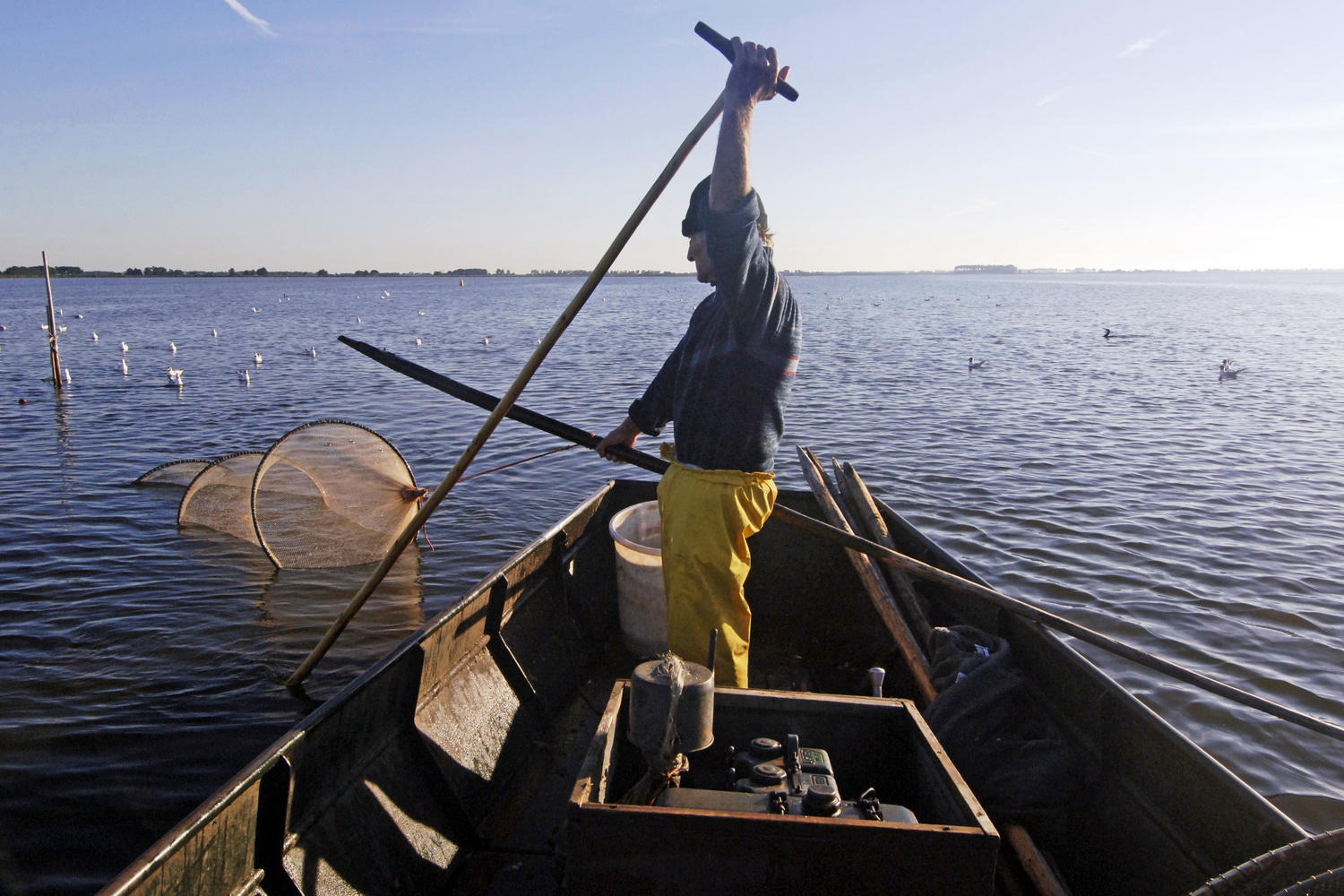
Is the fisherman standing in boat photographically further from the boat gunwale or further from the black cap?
the boat gunwale

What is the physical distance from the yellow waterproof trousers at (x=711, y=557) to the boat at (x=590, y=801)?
362mm

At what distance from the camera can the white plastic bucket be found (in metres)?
5.31

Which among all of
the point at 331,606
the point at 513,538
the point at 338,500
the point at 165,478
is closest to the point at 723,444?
the point at 338,500

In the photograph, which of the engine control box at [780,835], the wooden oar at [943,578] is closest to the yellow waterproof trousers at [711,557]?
the wooden oar at [943,578]

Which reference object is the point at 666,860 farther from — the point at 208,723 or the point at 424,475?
the point at 424,475

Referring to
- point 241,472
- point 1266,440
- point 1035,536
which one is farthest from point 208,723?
point 1266,440

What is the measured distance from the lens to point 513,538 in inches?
391

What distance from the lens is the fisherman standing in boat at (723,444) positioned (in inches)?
133

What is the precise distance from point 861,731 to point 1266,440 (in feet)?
49.9

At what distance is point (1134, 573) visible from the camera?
8539 mm

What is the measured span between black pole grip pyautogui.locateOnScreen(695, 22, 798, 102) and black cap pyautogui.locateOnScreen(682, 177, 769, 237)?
429 mm

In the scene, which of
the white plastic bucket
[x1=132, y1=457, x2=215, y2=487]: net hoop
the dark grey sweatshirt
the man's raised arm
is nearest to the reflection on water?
the white plastic bucket

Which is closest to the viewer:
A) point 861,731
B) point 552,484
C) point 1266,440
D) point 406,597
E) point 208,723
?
point 861,731

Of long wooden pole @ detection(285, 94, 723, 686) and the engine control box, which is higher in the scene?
long wooden pole @ detection(285, 94, 723, 686)
